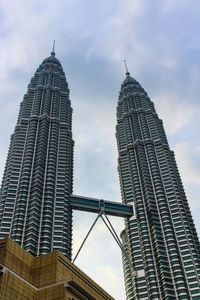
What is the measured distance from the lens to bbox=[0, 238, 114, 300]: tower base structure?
152ft

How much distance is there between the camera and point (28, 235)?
107m

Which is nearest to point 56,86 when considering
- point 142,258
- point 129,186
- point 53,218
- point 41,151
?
point 41,151

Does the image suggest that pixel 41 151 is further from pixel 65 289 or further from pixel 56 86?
pixel 65 289

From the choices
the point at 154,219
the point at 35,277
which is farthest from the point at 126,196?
the point at 35,277

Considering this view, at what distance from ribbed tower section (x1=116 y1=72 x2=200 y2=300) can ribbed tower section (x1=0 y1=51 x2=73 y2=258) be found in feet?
82.7

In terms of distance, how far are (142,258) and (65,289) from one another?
76527mm

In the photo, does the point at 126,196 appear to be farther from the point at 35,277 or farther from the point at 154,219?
the point at 35,277

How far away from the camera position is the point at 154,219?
126 m

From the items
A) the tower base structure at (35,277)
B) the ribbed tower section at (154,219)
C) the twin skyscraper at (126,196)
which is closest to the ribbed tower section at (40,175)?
the twin skyscraper at (126,196)

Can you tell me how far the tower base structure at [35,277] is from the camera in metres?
46.2

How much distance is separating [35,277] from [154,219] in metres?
78.3

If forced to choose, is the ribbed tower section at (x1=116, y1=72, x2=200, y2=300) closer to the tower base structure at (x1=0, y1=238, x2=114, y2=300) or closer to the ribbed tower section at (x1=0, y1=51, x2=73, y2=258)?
the ribbed tower section at (x1=0, y1=51, x2=73, y2=258)

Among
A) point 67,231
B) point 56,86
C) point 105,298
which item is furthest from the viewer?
point 56,86

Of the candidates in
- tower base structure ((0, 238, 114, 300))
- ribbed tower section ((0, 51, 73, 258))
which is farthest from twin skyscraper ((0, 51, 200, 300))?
tower base structure ((0, 238, 114, 300))
